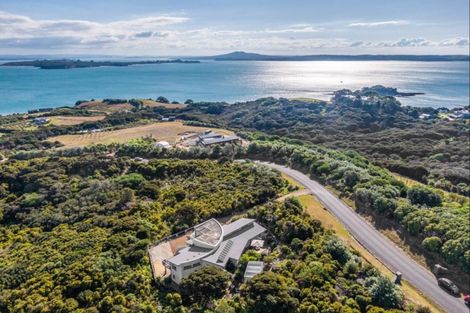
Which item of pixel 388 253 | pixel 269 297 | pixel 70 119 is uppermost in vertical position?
pixel 70 119

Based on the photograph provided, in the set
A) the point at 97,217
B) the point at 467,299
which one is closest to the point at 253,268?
the point at 467,299

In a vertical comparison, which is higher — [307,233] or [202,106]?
[202,106]

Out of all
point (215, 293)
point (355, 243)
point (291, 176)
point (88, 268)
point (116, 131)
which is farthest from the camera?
point (116, 131)

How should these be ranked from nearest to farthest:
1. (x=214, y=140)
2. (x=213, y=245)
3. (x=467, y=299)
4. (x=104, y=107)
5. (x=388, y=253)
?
(x=467, y=299) < (x=213, y=245) < (x=388, y=253) < (x=214, y=140) < (x=104, y=107)

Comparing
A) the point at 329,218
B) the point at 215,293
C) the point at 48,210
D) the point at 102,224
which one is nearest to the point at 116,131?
the point at 48,210

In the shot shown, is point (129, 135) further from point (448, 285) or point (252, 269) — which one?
point (448, 285)

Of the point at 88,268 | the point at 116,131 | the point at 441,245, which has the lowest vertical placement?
the point at 441,245

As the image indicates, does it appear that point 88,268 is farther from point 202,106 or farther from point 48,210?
point 202,106

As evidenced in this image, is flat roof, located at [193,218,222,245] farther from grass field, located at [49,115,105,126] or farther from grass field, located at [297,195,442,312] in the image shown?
grass field, located at [49,115,105,126]
